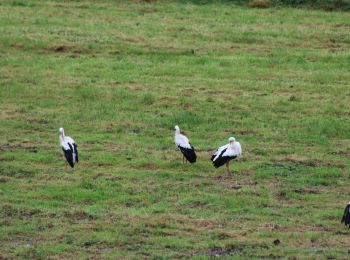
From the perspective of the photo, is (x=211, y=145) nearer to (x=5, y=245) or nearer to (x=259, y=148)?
(x=259, y=148)

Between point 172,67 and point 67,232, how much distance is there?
49.5 ft

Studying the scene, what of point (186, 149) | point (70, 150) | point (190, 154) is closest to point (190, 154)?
point (190, 154)

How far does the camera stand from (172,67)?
3256cm

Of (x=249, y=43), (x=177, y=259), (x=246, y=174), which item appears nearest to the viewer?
(x=177, y=259)

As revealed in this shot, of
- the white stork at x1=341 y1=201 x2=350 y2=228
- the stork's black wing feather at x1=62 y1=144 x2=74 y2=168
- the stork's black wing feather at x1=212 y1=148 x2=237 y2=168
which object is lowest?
the white stork at x1=341 y1=201 x2=350 y2=228

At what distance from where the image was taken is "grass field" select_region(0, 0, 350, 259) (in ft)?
59.4

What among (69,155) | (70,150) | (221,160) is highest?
(70,150)

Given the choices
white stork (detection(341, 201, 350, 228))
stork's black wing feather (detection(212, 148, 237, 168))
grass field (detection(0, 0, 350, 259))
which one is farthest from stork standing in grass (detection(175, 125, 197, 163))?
white stork (detection(341, 201, 350, 228))

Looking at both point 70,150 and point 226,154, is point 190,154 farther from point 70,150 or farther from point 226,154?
point 70,150

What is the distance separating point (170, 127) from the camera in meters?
26.6

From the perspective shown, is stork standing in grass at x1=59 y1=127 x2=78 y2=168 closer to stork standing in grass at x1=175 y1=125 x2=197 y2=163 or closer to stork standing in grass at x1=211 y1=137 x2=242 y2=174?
stork standing in grass at x1=175 y1=125 x2=197 y2=163

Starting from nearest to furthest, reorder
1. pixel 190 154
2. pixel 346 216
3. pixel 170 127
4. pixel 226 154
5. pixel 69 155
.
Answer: pixel 346 216 → pixel 226 154 → pixel 69 155 → pixel 190 154 → pixel 170 127

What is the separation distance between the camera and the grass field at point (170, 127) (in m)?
18.1

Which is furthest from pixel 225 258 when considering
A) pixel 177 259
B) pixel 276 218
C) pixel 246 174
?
pixel 246 174
